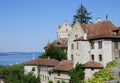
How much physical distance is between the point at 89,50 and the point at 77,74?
541cm

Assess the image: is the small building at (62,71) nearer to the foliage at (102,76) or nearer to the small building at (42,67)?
the small building at (42,67)

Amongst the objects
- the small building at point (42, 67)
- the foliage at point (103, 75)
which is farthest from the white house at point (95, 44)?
the small building at point (42, 67)

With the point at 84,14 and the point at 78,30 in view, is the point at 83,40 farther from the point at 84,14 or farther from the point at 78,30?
the point at 84,14

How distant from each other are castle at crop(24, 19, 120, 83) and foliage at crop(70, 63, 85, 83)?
43.6 inches

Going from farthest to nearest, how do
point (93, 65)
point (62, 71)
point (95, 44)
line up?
point (62, 71), point (95, 44), point (93, 65)

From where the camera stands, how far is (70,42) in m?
60.5

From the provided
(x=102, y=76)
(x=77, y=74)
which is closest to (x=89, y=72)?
(x=77, y=74)

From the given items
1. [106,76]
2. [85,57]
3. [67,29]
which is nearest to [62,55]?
[85,57]

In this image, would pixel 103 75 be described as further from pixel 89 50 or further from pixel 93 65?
pixel 89 50

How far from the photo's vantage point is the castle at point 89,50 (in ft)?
167

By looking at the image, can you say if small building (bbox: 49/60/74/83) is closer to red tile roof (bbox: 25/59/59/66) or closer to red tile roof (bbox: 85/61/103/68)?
red tile roof (bbox: 25/59/59/66)

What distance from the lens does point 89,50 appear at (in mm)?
54844

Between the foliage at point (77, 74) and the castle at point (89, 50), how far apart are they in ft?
3.63

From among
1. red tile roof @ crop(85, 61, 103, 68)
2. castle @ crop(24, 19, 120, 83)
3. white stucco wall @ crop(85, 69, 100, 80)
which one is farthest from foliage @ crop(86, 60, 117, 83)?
red tile roof @ crop(85, 61, 103, 68)
